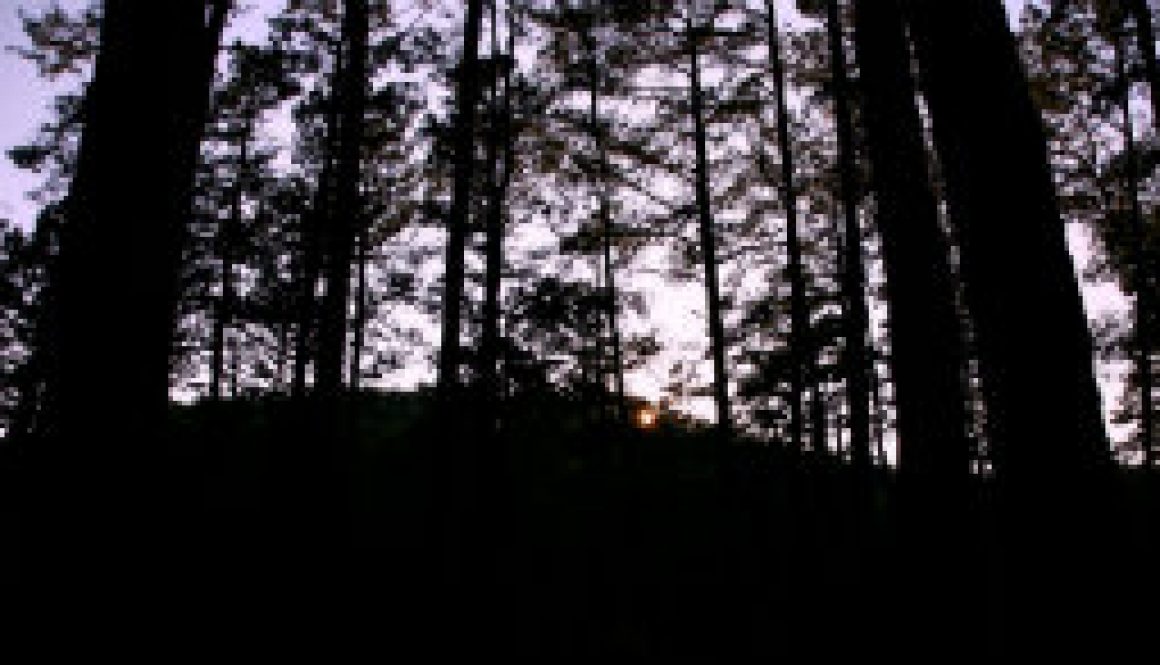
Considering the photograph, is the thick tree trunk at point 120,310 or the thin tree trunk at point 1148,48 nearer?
the thick tree trunk at point 120,310

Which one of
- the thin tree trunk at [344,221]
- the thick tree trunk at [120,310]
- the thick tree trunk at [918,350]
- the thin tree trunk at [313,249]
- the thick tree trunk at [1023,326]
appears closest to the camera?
the thick tree trunk at [120,310]

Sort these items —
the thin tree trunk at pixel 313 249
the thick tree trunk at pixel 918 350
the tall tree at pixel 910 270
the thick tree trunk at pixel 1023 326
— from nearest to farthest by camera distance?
the thick tree trunk at pixel 1023 326 < the thick tree trunk at pixel 918 350 < the tall tree at pixel 910 270 < the thin tree trunk at pixel 313 249

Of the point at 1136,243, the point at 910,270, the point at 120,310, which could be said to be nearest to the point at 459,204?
the point at 910,270

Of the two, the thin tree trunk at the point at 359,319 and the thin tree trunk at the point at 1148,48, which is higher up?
the thin tree trunk at the point at 1148,48

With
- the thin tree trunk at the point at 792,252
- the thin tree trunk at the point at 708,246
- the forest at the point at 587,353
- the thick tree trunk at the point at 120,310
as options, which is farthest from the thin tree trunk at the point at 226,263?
the thick tree trunk at the point at 120,310

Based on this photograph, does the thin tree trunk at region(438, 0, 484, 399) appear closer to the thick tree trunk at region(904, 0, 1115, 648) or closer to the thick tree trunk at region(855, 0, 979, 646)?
the thick tree trunk at region(855, 0, 979, 646)

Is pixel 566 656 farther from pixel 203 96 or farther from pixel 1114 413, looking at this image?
pixel 1114 413

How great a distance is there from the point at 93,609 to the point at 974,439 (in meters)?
22.5

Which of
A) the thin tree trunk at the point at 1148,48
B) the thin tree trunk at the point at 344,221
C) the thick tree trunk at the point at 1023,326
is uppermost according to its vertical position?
the thin tree trunk at the point at 1148,48

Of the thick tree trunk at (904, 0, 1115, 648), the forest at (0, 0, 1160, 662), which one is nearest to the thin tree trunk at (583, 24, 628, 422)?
the forest at (0, 0, 1160, 662)

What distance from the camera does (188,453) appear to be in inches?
624

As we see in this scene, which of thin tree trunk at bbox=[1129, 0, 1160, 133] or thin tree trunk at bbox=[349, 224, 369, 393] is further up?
thin tree trunk at bbox=[1129, 0, 1160, 133]

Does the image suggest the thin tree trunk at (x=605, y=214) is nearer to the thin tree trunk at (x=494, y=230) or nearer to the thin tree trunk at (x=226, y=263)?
the thin tree trunk at (x=494, y=230)

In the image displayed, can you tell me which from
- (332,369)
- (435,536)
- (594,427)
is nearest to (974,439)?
(594,427)
